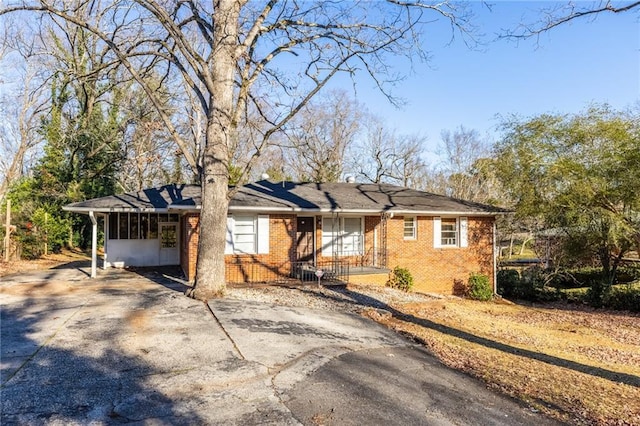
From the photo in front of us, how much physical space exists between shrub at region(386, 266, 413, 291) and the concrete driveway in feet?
20.7

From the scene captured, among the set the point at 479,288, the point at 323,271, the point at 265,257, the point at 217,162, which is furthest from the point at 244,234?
the point at 479,288

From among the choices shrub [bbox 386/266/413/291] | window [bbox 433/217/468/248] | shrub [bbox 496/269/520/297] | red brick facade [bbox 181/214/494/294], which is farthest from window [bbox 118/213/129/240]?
shrub [bbox 496/269/520/297]

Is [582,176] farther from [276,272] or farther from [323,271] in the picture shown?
[276,272]

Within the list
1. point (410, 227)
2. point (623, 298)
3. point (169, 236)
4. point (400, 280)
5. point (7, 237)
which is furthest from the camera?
point (7, 237)

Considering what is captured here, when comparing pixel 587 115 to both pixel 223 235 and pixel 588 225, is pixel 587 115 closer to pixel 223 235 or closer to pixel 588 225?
pixel 588 225

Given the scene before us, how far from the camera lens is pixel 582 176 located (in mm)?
14422

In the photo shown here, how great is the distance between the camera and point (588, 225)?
580 inches

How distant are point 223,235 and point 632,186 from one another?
1316cm

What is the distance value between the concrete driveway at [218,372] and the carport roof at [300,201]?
17.3 ft

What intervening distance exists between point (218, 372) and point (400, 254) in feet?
36.5

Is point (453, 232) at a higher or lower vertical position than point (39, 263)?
higher

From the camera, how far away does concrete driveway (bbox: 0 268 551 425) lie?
4254 mm

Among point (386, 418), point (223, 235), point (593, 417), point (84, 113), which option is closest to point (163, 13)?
point (223, 235)

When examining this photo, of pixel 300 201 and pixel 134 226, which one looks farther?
pixel 134 226
